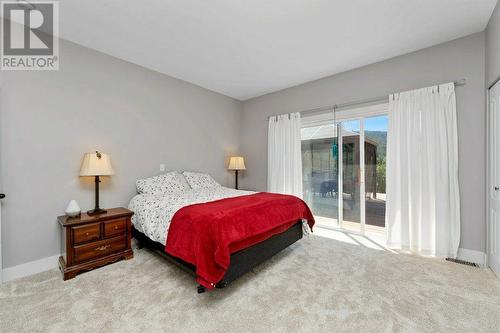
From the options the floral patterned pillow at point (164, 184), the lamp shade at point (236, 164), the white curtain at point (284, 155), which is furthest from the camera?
the lamp shade at point (236, 164)

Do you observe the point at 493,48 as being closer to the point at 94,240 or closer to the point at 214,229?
the point at 214,229

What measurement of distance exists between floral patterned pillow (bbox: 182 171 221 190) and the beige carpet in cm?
149

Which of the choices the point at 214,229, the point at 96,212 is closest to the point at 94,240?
the point at 96,212

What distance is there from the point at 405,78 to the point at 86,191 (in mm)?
4710

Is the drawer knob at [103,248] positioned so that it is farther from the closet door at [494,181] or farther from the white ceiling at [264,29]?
the closet door at [494,181]

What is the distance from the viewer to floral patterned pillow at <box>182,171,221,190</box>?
3.79m

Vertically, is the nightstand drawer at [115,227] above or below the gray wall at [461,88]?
below

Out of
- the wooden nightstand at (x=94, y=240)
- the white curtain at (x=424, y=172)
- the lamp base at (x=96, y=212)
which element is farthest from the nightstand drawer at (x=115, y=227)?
the white curtain at (x=424, y=172)

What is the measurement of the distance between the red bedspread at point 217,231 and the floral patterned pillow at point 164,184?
3.88 ft

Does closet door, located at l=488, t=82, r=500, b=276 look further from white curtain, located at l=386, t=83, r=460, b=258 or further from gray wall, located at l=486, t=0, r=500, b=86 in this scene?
white curtain, located at l=386, t=83, r=460, b=258

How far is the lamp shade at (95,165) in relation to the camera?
255 cm

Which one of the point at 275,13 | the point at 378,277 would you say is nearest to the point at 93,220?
the point at 275,13

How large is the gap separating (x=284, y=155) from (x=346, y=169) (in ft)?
3.91

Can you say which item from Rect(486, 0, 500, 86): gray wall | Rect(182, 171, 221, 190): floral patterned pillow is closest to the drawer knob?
Rect(182, 171, 221, 190): floral patterned pillow
